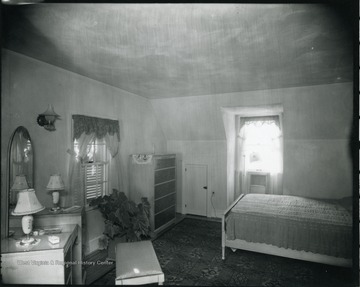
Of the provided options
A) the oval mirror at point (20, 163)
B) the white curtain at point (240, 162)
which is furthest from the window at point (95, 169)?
the white curtain at point (240, 162)

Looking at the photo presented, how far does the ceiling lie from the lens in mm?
1948

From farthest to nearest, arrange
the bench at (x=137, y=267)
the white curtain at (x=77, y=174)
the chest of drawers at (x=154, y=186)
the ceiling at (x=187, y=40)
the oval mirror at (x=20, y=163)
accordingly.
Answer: the chest of drawers at (x=154, y=186) < the white curtain at (x=77, y=174) < the oval mirror at (x=20, y=163) < the bench at (x=137, y=267) < the ceiling at (x=187, y=40)

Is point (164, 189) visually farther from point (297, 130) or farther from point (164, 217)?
point (297, 130)

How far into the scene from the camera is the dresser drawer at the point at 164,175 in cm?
493

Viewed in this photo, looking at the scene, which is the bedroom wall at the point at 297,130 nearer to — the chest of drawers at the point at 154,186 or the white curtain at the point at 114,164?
the chest of drawers at the point at 154,186

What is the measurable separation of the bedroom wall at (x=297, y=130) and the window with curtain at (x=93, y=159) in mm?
1804

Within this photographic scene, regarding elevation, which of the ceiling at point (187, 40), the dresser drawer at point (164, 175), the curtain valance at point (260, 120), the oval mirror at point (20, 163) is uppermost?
the ceiling at point (187, 40)

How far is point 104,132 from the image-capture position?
4098mm

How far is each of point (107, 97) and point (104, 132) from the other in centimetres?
69

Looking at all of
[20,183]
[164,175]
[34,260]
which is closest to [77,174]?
[20,183]

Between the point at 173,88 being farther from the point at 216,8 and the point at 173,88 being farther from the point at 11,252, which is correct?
the point at 11,252

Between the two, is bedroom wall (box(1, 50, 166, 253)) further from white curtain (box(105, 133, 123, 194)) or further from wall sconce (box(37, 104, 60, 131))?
white curtain (box(105, 133, 123, 194))

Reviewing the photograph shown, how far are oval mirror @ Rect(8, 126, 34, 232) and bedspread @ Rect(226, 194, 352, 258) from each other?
3113mm

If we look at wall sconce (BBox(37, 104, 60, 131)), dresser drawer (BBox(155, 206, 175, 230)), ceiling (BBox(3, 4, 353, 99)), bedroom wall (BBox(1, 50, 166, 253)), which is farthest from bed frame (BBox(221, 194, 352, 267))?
wall sconce (BBox(37, 104, 60, 131))
